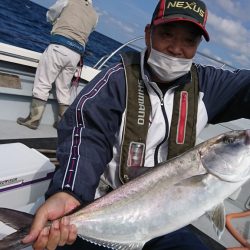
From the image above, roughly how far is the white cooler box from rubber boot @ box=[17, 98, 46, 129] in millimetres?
2503

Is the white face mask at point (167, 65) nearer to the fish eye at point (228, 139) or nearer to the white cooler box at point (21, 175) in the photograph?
the fish eye at point (228, 139)

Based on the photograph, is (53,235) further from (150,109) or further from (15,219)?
(150,109)

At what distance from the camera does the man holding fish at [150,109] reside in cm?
247

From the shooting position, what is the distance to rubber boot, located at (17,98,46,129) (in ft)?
19.2

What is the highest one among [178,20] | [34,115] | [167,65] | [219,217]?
[178,20]

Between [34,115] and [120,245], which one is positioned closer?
[120,245]

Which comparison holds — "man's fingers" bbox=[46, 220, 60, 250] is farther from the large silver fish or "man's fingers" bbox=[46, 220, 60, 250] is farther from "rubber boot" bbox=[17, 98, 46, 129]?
"rubber boot" bbox=[17, 98, 46, 129]

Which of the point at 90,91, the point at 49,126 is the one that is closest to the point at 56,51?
the point at 49,126

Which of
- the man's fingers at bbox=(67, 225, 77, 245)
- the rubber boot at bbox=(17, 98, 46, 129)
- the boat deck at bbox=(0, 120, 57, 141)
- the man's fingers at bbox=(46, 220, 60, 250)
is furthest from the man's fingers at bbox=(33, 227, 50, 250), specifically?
the rubber boot at bbox=(17, 98, 46, 129)

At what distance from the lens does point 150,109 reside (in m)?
2.70

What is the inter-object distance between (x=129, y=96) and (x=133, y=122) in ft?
0.58

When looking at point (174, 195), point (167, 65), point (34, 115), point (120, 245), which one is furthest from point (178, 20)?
point (34, 115)

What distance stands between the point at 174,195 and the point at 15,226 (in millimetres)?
845

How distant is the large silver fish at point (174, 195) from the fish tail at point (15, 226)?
0.25 metres
